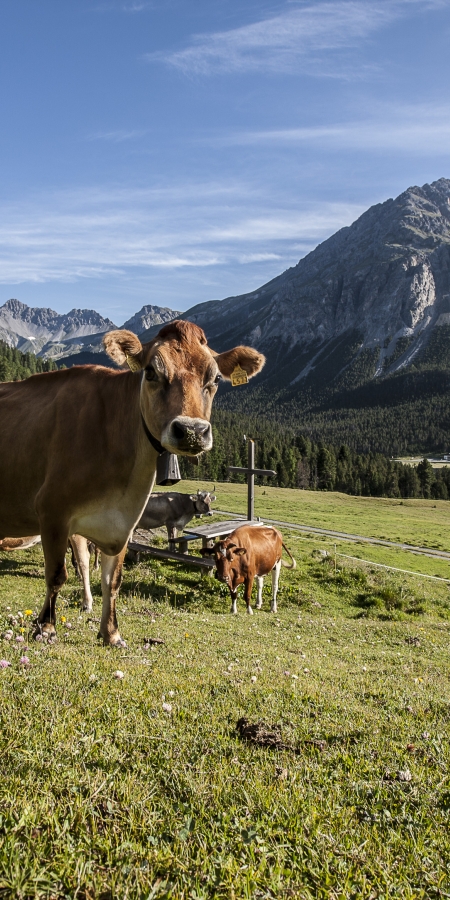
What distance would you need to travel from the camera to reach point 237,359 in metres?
6.91

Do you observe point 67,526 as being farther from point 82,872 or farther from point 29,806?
point 82,872

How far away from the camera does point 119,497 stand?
6570 mm

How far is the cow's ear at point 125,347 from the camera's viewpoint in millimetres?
5969

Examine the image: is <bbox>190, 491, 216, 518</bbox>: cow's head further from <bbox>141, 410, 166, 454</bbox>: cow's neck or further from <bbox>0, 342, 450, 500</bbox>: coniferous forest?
<bbox>0, 342, 450, 500</bbox>: coniferous forest

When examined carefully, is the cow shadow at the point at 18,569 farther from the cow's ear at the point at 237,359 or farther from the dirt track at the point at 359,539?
the dirt track at the point at 359,539

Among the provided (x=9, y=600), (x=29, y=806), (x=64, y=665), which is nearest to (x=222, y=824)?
(x=29, y=806)

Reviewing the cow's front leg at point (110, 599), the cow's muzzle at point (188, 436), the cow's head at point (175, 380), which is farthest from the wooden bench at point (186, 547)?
the cow's muzzle at point (188, 436)

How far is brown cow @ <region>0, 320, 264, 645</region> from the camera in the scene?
580 cm

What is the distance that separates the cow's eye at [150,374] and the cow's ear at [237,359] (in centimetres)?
124

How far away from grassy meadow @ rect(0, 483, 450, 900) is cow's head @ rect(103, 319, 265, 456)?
2.28 m

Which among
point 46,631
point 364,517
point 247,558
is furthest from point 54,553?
point 364,517

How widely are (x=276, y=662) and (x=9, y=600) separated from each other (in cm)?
729

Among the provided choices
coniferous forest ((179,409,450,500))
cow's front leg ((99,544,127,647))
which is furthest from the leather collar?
coniferous forest ((179,409,450,500))

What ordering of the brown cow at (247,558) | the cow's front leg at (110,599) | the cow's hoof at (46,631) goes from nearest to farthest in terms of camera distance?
the cow's hoof at (46,631) < the cow's front leg at (110,599) < the brown cow at (247,558)
